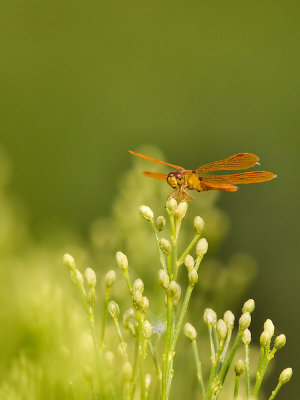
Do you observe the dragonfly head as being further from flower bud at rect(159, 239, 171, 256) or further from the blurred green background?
the blurred green background

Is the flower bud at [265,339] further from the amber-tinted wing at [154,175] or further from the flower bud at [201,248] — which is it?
the amber-tinted wing at [154,175]

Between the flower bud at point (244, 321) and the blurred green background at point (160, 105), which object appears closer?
the flower bud at point (244, 321)

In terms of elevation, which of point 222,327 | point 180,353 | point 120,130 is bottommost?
point 120,130

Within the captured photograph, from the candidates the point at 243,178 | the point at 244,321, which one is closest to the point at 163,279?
the point at 244,321

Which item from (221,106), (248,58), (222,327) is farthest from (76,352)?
(248,58)

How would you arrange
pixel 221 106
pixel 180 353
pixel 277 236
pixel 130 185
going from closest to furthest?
pixel 180 353, pixel 130 185, pixel 277 236, pixel 221 106

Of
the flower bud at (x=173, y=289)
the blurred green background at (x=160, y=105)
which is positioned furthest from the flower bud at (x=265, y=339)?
the blurred green background at (x=160, y=105)

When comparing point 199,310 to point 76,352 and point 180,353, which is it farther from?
point 76,352
